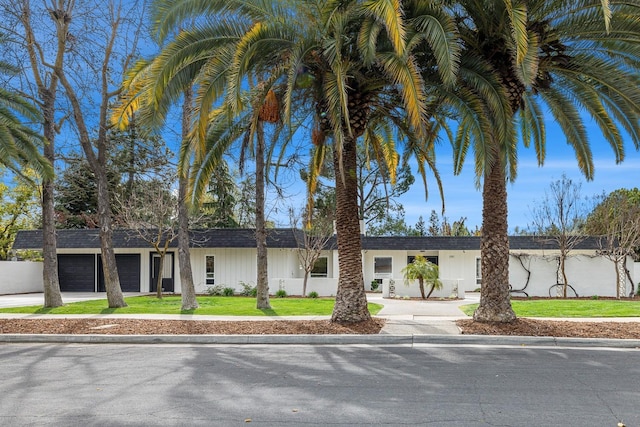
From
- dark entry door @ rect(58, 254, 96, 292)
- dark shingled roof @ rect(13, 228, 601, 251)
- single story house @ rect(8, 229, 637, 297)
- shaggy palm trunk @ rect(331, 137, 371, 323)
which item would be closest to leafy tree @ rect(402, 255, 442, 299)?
single story house @ rect(8, 229, 637, 297)

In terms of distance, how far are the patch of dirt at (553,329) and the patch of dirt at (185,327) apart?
2.12m

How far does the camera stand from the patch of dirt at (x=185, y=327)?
12.8 meters

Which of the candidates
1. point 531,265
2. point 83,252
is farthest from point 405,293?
point 83,252

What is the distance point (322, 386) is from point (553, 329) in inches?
273

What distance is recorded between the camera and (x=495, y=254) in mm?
12898

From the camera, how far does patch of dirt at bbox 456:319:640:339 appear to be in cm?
1201

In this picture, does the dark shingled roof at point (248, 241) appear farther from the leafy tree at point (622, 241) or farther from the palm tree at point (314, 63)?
the palm tree at point (314, 63)

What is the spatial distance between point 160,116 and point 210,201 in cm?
3066

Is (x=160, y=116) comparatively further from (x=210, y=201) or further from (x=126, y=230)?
(x=210, y=201)

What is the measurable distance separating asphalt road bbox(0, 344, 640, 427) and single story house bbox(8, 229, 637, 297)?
14601 millimetres

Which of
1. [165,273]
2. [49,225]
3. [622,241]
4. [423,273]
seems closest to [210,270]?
[165,273]

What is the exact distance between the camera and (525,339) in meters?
11.5

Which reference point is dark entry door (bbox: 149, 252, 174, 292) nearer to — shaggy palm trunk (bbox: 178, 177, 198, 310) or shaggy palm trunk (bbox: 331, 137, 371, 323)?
shaggy palm trunk (bbox: 178, 177, 198, 310)

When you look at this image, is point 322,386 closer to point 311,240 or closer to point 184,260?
point 184,260
